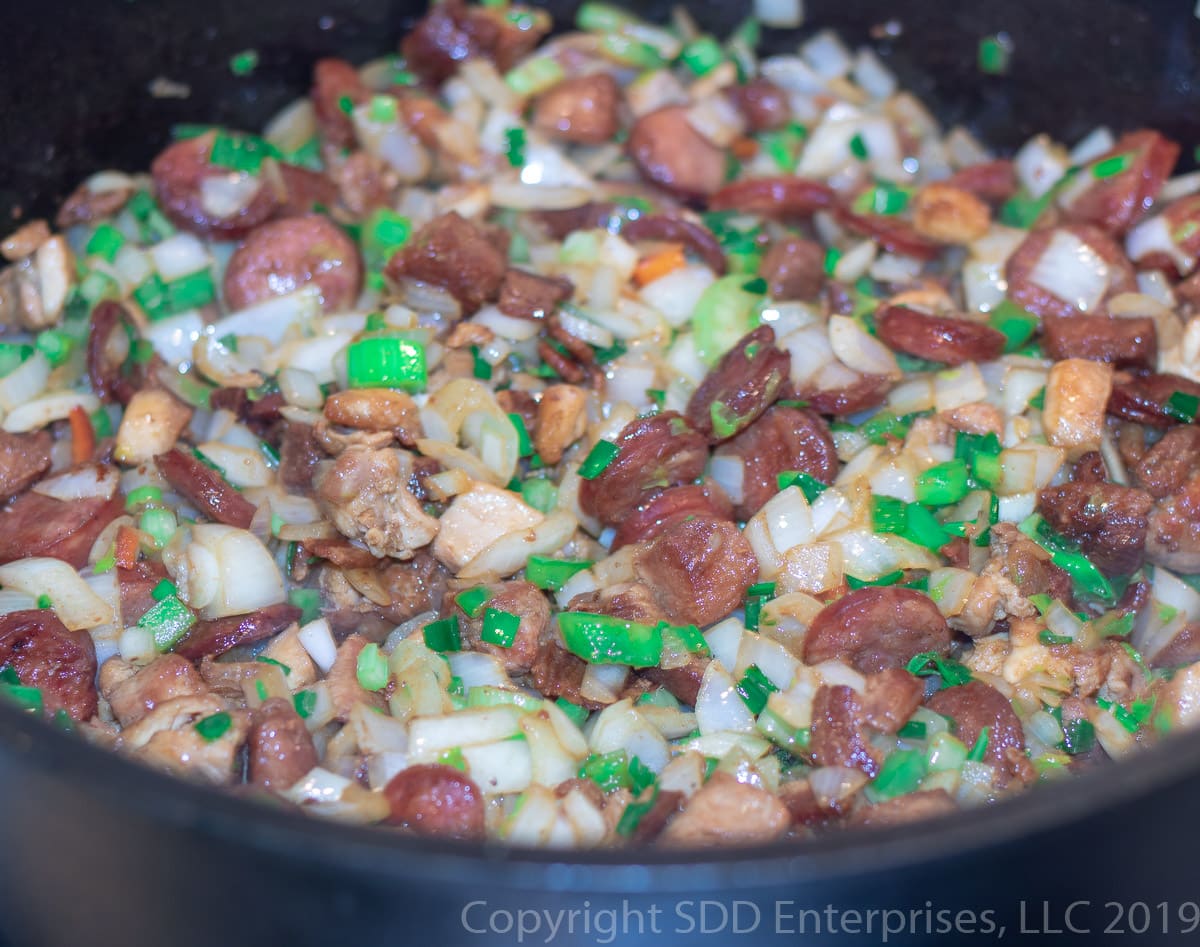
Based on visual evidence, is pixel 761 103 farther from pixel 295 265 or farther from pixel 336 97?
pixel 295 265

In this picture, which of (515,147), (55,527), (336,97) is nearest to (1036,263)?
(515,147)

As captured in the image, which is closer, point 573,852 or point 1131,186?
point 573,852

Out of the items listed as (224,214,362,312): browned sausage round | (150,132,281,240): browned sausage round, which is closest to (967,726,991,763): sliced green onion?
(224,214,362,312): browned sausage round

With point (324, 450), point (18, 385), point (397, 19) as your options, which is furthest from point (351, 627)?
point (397, 19)

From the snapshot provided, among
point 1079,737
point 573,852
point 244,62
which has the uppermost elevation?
point 244,62

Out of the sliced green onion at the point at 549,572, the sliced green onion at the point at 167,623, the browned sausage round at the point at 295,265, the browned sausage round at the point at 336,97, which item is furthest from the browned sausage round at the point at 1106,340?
the sliced green onion at the point at 167,623

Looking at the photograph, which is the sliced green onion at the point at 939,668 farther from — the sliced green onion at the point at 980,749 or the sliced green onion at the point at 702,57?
the sliced green onion at the point at 702,57

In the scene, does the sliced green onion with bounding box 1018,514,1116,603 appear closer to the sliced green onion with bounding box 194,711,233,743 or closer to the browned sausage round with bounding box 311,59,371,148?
the sliced green onion with bounding box 194,711,233,743
